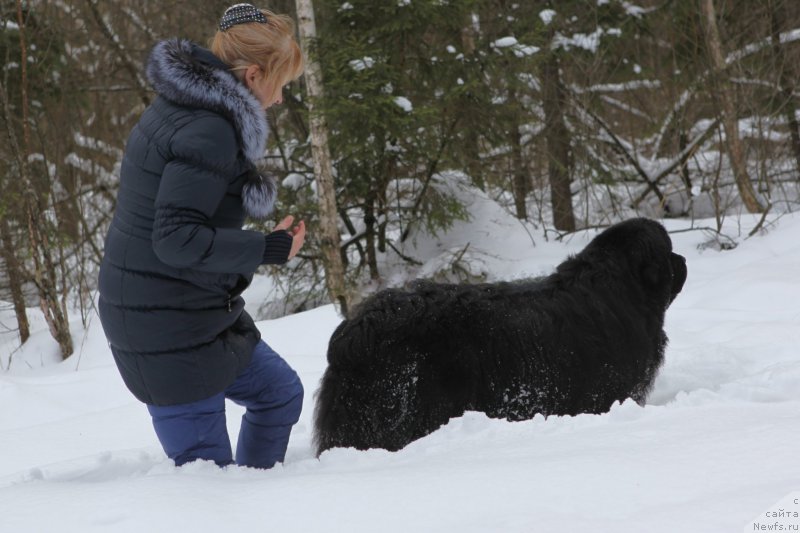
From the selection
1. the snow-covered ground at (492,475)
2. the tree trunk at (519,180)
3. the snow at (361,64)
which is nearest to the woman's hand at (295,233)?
the snow-covered ground at (492,475)

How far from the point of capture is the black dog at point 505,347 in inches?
117

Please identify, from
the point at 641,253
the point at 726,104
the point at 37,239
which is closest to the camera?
the point at 641,253

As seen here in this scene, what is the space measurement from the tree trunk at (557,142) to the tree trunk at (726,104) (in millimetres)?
2083

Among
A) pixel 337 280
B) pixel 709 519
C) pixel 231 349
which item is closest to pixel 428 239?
pixel 337 280

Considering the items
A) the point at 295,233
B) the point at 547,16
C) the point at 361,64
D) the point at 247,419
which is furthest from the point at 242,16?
the point at 547,16

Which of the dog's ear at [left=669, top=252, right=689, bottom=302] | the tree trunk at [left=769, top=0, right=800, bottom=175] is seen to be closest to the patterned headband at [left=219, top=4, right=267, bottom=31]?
the dog's ear at [left=669, top=252, right=689, bottom=302]

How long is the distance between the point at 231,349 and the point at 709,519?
1.69 m

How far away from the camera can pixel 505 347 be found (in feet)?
10.3

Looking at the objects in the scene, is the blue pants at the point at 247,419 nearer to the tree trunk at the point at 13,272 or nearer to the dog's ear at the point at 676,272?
the dog's ear at the point at 676,272

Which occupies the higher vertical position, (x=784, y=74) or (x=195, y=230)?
(x=195, y=230)

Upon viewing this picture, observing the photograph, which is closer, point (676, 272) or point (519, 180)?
point (676, 272)

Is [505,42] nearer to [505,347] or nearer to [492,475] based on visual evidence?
[505,347]

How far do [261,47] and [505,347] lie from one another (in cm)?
163

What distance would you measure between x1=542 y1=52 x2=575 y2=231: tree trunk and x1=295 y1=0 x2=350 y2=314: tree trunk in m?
3.82
